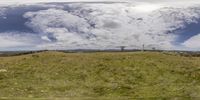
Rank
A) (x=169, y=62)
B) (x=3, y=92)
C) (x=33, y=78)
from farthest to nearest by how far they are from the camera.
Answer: (x=169, y=62) < (x=33, y=78) < (x=3, y=92)

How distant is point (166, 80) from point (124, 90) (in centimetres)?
742

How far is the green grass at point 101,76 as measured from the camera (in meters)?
79.8

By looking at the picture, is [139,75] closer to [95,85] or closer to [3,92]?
[95,85]

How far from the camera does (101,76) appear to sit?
86938mm

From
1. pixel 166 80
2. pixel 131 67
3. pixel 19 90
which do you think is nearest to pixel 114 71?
pixel 131 67

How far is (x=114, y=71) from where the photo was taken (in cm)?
8869

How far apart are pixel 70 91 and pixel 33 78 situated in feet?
26.0

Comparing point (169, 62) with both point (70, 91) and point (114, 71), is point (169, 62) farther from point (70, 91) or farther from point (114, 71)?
point (70, 91)

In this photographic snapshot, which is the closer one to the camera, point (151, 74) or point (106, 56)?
point (151, 74)

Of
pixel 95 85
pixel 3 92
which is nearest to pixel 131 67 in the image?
pixel 95 85

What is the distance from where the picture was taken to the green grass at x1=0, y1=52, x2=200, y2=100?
79750 millimetres

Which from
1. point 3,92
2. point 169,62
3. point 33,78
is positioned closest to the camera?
point 3,92

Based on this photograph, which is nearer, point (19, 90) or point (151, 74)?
point (19, 90)

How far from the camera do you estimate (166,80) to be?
279 ft
